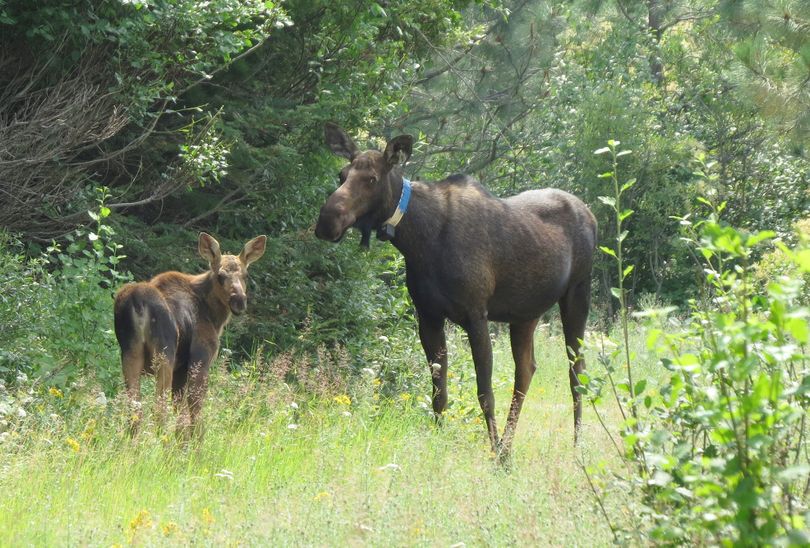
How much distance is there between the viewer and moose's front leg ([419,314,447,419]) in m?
8.85

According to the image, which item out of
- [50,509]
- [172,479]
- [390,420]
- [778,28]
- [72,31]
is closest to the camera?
[50,509]

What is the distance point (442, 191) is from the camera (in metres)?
9.14

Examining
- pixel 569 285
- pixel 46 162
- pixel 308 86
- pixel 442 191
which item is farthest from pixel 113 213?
pixel 569 285

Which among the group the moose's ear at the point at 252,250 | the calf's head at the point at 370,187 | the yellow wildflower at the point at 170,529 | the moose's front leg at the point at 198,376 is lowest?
the moose's front leg at the point at 198,376

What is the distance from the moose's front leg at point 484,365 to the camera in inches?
343

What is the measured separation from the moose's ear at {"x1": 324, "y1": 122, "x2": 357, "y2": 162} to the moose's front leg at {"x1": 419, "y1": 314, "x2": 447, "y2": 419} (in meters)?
1.42

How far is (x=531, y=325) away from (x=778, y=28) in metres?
9.76

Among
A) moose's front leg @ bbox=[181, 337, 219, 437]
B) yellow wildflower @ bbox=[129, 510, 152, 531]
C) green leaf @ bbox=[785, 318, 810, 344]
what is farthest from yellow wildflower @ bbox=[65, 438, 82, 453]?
green leaf @ bbox=[785, 318, 810, 344]

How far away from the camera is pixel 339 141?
9266mm

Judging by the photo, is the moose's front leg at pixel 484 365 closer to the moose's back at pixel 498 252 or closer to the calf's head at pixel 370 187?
the moose's back at pixel 498 252

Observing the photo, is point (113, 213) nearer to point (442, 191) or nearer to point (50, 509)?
point (442, 191)

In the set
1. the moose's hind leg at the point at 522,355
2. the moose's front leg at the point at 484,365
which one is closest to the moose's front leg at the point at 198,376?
the moose's front leg at the point at 484,365

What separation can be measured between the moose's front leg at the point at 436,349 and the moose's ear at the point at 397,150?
1.18 m

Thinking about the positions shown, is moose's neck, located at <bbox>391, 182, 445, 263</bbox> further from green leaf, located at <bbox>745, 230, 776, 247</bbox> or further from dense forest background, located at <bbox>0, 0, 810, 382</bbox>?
green leaf, located at <bbox>745, 230, 776, 247</bbox>
